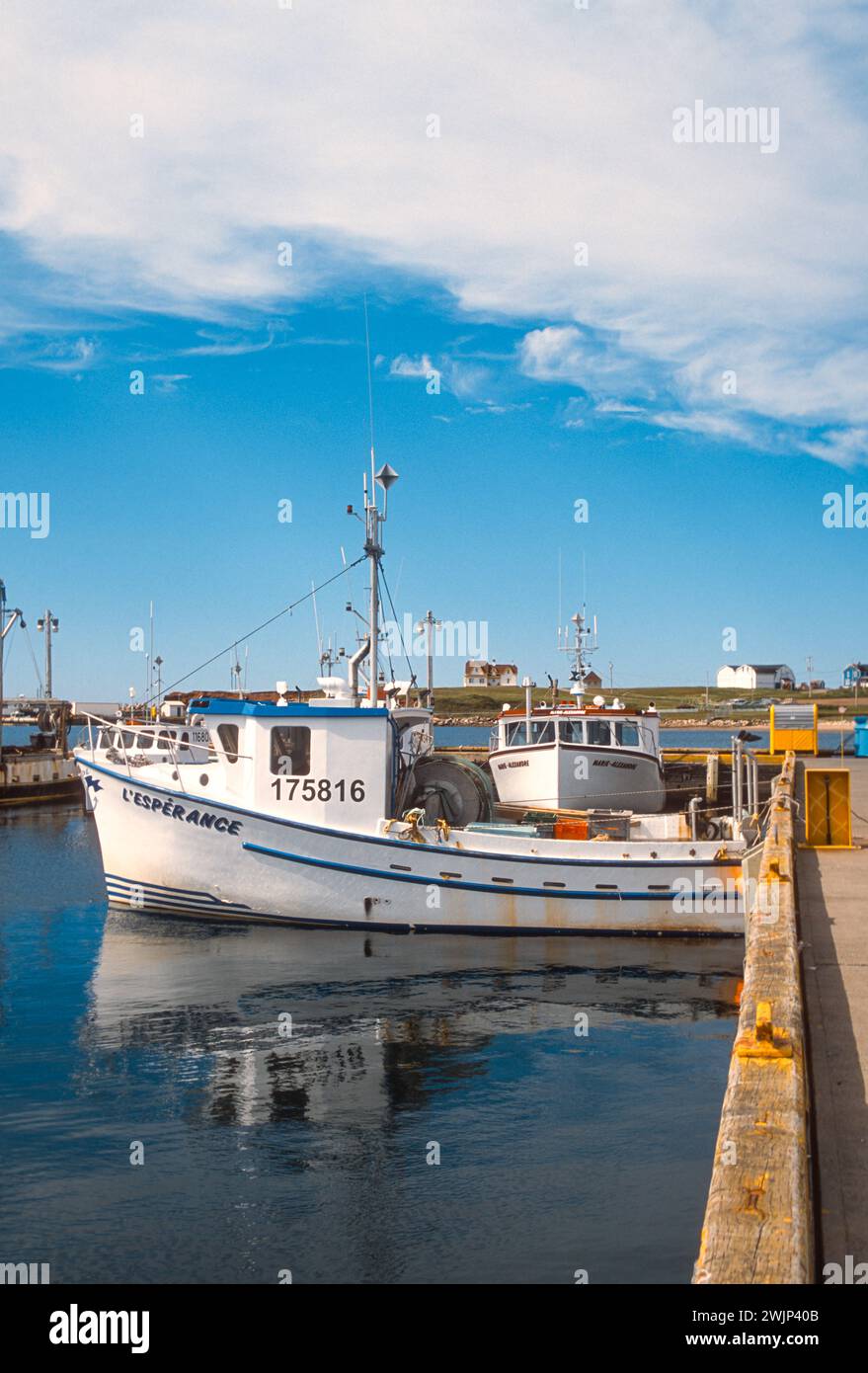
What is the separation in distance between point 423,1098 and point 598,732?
608 inches

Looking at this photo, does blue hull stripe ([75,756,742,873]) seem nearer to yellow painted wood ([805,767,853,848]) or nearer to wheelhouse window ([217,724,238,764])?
wheelhouse window ([217,724,238,764])

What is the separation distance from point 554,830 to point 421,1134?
10.6 meters

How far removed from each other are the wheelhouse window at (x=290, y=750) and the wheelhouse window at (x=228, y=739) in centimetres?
91

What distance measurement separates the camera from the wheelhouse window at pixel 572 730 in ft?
86.9

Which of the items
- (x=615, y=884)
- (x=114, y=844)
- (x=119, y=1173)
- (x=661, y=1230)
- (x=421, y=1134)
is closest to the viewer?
(x=661, y=1230)

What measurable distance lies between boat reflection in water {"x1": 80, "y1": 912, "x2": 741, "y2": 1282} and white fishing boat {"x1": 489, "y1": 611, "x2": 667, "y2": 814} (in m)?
5.78

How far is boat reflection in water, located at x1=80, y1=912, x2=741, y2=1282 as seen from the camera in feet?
29.1

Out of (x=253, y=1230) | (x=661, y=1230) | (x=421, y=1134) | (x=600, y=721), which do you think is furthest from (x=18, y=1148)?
(x=600, y=721)

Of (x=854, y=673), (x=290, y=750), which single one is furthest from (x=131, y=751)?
(x=854, y=673)

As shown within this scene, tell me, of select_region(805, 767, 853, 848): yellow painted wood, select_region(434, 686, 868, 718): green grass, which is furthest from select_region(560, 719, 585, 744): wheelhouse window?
select_region(434, 686, 868, 718): green grass
